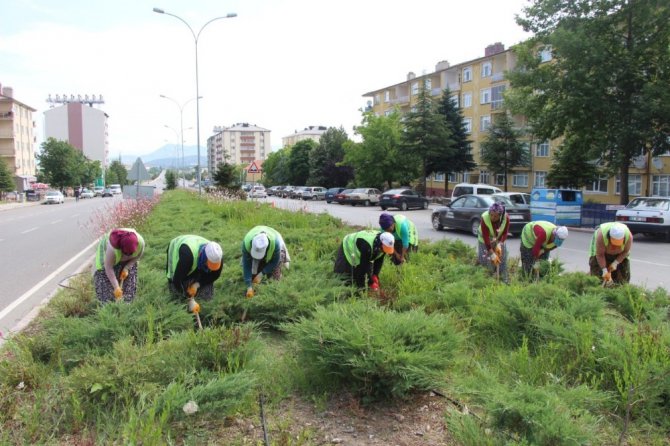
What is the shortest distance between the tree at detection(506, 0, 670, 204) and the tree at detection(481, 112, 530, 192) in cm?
1626

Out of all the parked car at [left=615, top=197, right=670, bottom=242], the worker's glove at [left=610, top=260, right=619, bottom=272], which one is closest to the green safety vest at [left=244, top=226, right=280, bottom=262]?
the worker's glove at [left=610, top=260, right=619, bottom=272]

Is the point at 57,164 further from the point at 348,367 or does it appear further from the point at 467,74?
the point at 348,367

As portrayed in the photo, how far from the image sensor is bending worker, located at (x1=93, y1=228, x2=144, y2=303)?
15.9 ft

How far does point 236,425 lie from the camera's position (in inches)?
128

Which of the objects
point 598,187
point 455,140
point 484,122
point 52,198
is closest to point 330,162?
point 484,122

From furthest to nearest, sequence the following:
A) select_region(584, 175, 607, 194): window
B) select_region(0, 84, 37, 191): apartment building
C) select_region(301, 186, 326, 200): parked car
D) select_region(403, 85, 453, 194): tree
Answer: select_region(0, 84, 37, 191): apartment building, select_region(301, 186, 326, 200): parked car, select_region(403, 85, 453, 194): tree, select_region(584, 175, 607, 194): window

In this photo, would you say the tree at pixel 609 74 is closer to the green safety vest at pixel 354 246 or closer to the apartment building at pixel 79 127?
the green safety vest at pixel 354 246

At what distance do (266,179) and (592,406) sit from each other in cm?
9248

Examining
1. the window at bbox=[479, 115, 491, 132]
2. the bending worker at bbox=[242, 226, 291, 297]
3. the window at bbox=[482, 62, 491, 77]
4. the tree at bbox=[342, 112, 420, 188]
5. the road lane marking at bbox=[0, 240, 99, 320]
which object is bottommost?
the road lane marking at bbox=[0, 240, 99, 320]

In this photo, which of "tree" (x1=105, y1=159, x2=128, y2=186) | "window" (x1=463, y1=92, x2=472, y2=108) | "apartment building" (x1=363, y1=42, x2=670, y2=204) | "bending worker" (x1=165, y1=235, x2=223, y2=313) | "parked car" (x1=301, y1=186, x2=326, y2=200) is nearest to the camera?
"bending worker" (x1=165, y1=235, x2=223, y2=313)

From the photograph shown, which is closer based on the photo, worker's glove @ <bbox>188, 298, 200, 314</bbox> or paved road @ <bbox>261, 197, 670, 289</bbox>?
worker's glove @ <bbox>188, 298, 200, 314</bbox>

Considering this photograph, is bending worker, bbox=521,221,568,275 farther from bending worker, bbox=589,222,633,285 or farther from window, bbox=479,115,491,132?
window, bbox=479,115,491,132

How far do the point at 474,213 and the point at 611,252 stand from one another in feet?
32.7

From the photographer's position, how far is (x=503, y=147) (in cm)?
3847
